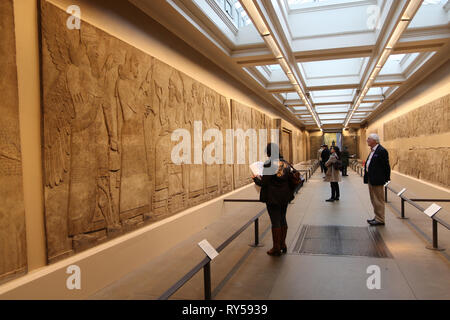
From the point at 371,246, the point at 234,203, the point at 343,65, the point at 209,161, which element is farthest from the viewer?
the point at 343,65

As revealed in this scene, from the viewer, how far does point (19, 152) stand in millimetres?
2959

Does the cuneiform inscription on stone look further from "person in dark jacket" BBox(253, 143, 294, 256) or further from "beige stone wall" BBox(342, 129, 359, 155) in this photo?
"beige stone wall" BBox(342, 129, 359, 155)

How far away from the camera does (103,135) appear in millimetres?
4020

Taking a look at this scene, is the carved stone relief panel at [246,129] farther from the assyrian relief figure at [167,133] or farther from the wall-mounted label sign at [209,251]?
the wall-mounted label sign at [209,251]

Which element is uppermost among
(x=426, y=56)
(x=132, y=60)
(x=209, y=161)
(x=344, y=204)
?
(x=426, y=56)

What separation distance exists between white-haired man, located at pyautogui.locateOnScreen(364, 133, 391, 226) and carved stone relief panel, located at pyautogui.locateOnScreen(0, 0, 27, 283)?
6275mm

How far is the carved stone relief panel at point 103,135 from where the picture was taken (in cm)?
334

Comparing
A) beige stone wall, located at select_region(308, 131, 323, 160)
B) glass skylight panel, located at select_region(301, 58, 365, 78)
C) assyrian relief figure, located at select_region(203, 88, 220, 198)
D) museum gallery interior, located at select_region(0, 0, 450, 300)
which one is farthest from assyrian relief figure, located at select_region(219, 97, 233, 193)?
beige stone wall, located at select_region(308, 131, 323, 160)

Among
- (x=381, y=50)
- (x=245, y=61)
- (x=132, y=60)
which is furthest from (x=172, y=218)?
(x=381, y=50)

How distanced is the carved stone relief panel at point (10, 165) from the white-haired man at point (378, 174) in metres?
6.28

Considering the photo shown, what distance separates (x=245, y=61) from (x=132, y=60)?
180 inches

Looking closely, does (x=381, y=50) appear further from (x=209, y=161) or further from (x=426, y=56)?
(x=209, y=161)

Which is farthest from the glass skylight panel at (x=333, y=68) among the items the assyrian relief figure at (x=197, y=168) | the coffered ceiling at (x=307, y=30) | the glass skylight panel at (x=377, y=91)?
the assyrian relief figure at (x=197, y=168)

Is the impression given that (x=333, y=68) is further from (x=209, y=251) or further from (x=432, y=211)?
(x=209, y=251)
